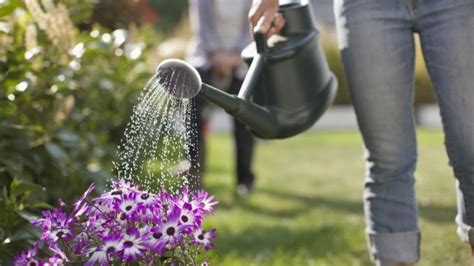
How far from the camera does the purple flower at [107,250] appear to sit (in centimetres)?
153

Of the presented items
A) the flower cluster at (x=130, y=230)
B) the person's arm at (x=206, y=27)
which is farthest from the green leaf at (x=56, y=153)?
the person's arm at (x=206, y=27)

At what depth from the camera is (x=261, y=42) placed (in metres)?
2.20

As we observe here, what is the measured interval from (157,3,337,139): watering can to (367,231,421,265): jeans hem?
0.39 m

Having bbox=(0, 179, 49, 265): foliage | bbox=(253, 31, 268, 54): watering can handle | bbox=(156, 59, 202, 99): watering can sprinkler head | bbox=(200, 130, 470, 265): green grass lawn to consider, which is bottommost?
bbox=(200, 130, 470, 265): green grass lawn

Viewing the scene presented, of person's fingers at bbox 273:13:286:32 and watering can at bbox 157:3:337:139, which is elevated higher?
person's fingers at bbox 273:13:286:32

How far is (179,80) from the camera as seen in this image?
169 cm

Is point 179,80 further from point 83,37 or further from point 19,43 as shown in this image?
point 83,37

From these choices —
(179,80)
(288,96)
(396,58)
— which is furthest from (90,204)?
(396,58)

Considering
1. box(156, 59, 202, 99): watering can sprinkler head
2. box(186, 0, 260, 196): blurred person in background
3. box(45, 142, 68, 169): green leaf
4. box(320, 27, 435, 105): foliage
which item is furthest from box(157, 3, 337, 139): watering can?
box(320, 27, 435, 105): foliage

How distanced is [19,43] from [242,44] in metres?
2.28

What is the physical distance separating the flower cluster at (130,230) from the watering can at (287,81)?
42 cm

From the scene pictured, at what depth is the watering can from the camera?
212cm

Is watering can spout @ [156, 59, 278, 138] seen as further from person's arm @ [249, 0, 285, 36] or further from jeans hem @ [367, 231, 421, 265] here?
jeans hem @ [367, 231, 421, 265]

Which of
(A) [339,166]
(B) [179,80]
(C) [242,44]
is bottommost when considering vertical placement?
(A) [339,166]
